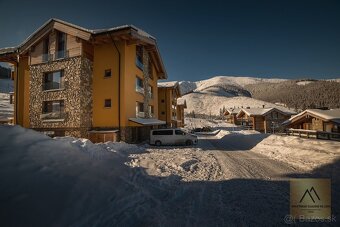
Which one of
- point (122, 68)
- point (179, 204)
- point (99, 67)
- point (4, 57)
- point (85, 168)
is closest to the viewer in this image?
point (179, 204)

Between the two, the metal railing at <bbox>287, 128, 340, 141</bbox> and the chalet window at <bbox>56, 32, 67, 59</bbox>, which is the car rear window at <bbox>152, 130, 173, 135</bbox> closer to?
the chalet window at <bbox>56, 32, 67, 59</bbox>

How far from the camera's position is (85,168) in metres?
6.05

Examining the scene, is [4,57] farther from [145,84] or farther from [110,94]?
[145,84]

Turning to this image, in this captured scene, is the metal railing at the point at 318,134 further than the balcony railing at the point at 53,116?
No

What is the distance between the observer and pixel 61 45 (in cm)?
1944

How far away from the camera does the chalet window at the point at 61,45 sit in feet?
62.0

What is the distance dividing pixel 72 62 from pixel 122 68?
5.61m

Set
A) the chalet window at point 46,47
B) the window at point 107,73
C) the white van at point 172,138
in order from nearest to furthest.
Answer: the window at point 107,73
the white van at point 172,138
the chalet window at point 46,47

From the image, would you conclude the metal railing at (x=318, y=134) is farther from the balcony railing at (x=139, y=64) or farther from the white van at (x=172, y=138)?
the balcony railing at (x=139, y=64)

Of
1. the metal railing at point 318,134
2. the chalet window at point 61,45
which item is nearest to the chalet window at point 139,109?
the chalet window at point 61,45

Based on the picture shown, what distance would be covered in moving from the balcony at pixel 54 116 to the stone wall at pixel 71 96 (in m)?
0.33

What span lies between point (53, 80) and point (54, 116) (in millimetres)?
4608

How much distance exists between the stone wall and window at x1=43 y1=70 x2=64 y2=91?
44 centimetres

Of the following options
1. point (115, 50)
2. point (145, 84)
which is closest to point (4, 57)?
point (115, 50)
